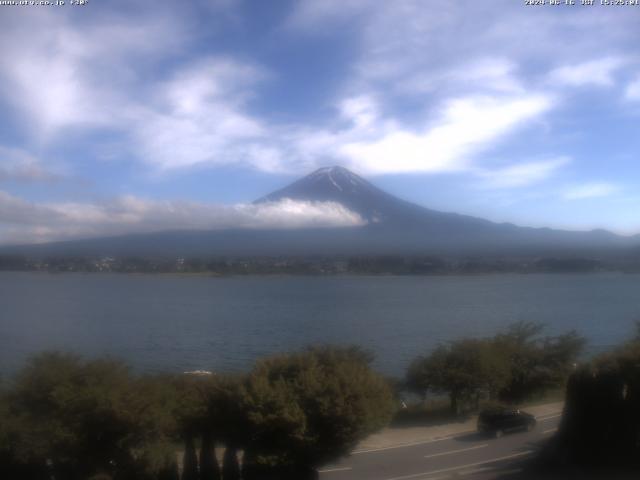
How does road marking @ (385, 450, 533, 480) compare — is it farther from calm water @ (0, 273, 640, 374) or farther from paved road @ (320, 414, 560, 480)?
calm water @ (0, 273, 640, 374)

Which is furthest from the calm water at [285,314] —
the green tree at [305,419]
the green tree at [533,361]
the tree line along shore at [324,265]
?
the green tree at [305,419]

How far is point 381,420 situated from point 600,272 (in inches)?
1777

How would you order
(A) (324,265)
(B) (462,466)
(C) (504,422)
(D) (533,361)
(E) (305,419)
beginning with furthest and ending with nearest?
(A) (324,265) < (D) (533,361) < (C) (504,422) < (B) (462,466) < (E) (305,419)

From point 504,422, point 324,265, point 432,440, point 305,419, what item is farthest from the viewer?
point 324,265

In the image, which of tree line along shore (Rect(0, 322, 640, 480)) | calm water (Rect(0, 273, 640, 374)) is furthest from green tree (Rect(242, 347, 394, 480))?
calm water (Rect(0, 273, 640, 374))

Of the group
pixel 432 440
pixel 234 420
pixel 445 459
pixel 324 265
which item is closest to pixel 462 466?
pixel 445 459

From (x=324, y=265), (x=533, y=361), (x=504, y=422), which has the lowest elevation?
(x=533, y=361)

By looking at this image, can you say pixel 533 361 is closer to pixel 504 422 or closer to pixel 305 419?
pixel 504 422

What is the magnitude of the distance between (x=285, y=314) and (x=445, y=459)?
2613cm

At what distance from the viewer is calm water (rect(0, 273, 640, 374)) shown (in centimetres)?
2222

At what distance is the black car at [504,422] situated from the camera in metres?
8.92

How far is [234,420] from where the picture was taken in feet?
23.1

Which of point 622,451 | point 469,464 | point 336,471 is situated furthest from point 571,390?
point 336,471

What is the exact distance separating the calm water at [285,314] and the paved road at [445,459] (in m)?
7.36
